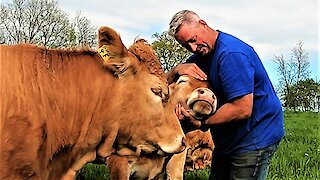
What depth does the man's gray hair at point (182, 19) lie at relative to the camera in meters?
5.00

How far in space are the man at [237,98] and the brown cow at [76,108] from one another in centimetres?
44

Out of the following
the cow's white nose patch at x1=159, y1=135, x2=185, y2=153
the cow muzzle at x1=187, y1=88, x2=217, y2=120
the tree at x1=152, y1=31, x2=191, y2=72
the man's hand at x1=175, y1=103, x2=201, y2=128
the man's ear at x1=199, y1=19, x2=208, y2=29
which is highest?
the tree at x1=152, y1=31, x2=191, y2=72

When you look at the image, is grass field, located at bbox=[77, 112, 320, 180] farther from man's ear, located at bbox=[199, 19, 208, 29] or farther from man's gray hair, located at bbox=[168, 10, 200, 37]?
man's ear, located at bbox=[199, 19, 208, 29]

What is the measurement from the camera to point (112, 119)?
469 centimetres

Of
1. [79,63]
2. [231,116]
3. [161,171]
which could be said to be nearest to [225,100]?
[231,116]

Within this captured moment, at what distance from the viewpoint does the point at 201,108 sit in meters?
4.99

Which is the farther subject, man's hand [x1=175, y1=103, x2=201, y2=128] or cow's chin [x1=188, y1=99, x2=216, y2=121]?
man's hand [x1=175, y1=103, x2=201, y2=128]

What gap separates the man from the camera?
15.8 ft

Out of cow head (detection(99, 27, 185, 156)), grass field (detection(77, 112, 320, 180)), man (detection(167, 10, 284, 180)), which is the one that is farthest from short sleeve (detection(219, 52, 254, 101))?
grass field (detection(77, 112, 320, 180))

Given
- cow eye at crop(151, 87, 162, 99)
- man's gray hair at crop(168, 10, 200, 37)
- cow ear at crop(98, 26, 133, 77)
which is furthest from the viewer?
man's gray hair at crop(168, 10, 200, 37)

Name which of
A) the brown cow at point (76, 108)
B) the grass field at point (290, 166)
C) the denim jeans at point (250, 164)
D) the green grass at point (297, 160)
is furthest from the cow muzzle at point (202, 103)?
the green grass at point (297, 160)

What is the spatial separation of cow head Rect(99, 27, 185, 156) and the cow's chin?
25cm

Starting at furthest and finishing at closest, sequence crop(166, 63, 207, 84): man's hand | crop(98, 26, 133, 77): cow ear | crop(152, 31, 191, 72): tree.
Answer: crop(152, 31, 191, 72): tree < crop(166, 63, 207, 84): man's hand < crop(98, 26, 133, 77): cow ear

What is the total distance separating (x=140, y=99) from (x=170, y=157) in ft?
7.70
